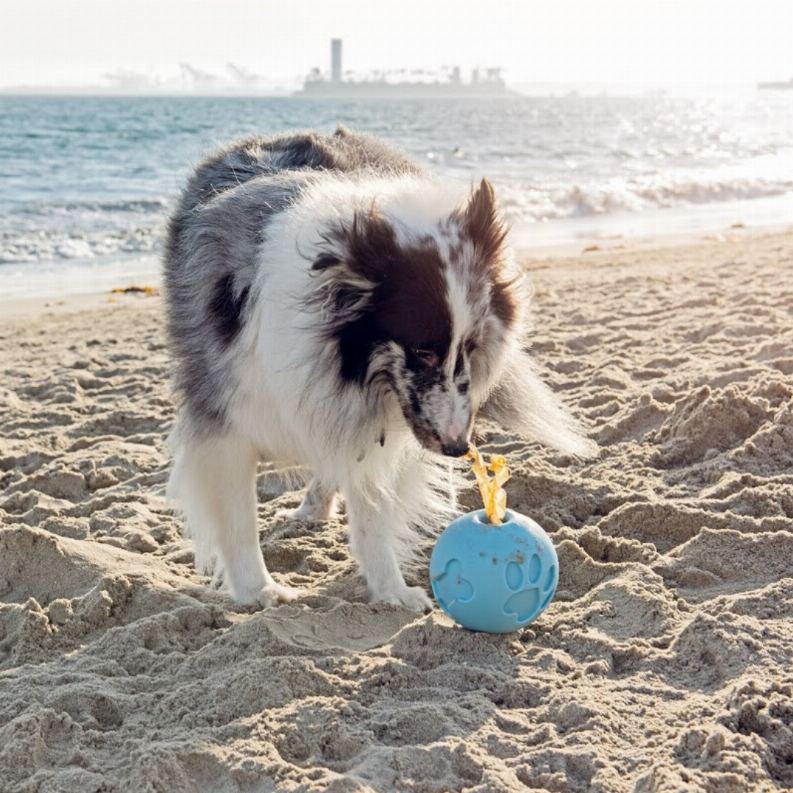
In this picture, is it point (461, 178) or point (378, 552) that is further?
point (461, 178)

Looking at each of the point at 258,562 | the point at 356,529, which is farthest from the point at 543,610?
the point at 258,562

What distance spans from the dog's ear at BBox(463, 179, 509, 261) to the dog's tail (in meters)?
0.51

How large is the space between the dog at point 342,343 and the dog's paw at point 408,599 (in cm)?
1

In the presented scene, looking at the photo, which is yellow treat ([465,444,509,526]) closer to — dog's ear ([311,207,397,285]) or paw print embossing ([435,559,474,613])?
paw print embossing ([435,559,474,613])

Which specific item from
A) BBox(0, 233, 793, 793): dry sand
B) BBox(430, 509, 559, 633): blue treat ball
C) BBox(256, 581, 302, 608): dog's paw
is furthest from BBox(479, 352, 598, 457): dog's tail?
BBox(256, 581, 302, 608): dog's paw

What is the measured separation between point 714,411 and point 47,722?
10.2 feet

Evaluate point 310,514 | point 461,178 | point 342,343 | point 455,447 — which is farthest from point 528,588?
point 461,178

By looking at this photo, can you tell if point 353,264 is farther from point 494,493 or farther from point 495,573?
point 495,573

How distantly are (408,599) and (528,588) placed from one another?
2.35 feet

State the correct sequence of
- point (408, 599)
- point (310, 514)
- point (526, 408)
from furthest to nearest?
point (310, 514) → point (526, 408) → point (408, 599)

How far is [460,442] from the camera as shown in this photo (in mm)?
2980

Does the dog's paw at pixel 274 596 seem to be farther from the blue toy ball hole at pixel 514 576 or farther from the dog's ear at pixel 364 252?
the dog's ear at pixel 364 252

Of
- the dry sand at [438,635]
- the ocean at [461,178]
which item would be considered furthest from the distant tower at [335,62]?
the dry sand at [438,635]

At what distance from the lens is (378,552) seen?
367cm
